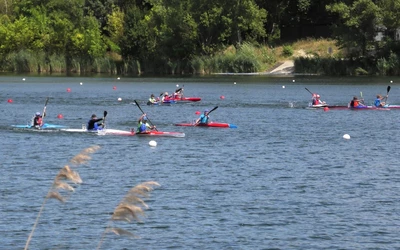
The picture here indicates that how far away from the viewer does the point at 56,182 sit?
10781 mm

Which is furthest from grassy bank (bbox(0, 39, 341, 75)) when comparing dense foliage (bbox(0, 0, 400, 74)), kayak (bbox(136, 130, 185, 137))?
kayak (bbox(136, 130, 185, 137))

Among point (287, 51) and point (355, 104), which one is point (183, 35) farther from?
point (355, 104)

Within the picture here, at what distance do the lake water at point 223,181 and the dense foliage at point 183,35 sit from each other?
40810mm

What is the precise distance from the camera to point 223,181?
89.0ft

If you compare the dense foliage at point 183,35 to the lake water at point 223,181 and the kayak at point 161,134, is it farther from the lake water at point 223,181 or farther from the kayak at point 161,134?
the kayak at point 161,134

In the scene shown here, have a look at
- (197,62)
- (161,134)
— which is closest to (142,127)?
(161,134)

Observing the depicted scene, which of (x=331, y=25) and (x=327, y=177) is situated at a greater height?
(x=331, y=25)

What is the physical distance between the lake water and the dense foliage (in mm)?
40810

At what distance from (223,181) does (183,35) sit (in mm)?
75877

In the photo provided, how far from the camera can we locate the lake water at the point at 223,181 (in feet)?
66.6

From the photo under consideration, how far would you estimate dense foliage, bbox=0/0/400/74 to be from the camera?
304 ft

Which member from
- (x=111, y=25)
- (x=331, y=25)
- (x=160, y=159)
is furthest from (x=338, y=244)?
(x=111, y=25)

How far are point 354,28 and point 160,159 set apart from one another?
61.8 meters

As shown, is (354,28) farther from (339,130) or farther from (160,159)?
(160,159)
